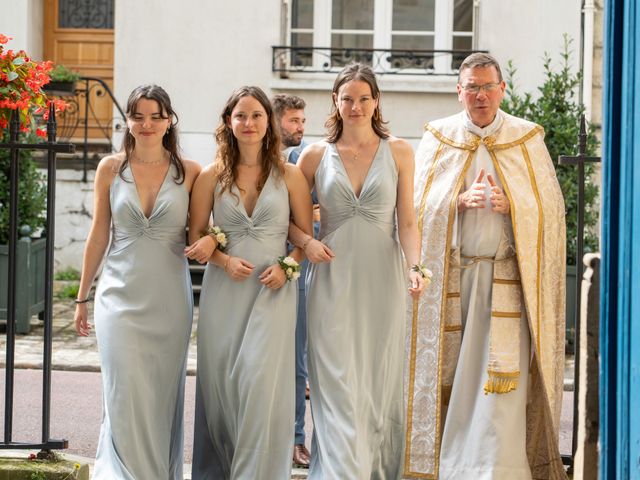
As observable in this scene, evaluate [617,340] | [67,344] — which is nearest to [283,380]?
[617,340]

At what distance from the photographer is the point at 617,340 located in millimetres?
3037

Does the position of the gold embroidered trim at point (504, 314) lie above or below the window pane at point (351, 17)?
below

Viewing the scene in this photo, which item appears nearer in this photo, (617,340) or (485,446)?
(617,340)

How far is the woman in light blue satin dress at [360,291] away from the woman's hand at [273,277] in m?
0.19

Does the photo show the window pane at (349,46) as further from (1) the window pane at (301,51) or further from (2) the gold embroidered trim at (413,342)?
(2) the gold embroidered trim at (413,342)

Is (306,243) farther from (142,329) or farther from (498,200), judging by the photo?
(498,200)

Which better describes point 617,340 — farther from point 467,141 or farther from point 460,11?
point 460,11

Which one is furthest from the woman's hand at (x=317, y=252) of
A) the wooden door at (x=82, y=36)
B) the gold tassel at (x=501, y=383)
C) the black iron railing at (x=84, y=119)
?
the wooden door at (x=82, y=36)

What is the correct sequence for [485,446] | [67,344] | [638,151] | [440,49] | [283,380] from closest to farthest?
[638,151]
[283,380]
[485,446]
[67,344]
[440,49]

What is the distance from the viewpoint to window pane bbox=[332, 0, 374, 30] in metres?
15.1

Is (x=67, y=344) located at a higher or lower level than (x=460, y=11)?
lower

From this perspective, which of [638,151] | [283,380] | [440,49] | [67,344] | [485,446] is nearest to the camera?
[638,151]

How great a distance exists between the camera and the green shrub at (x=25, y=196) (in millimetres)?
11625

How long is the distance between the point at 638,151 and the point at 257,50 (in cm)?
1237
